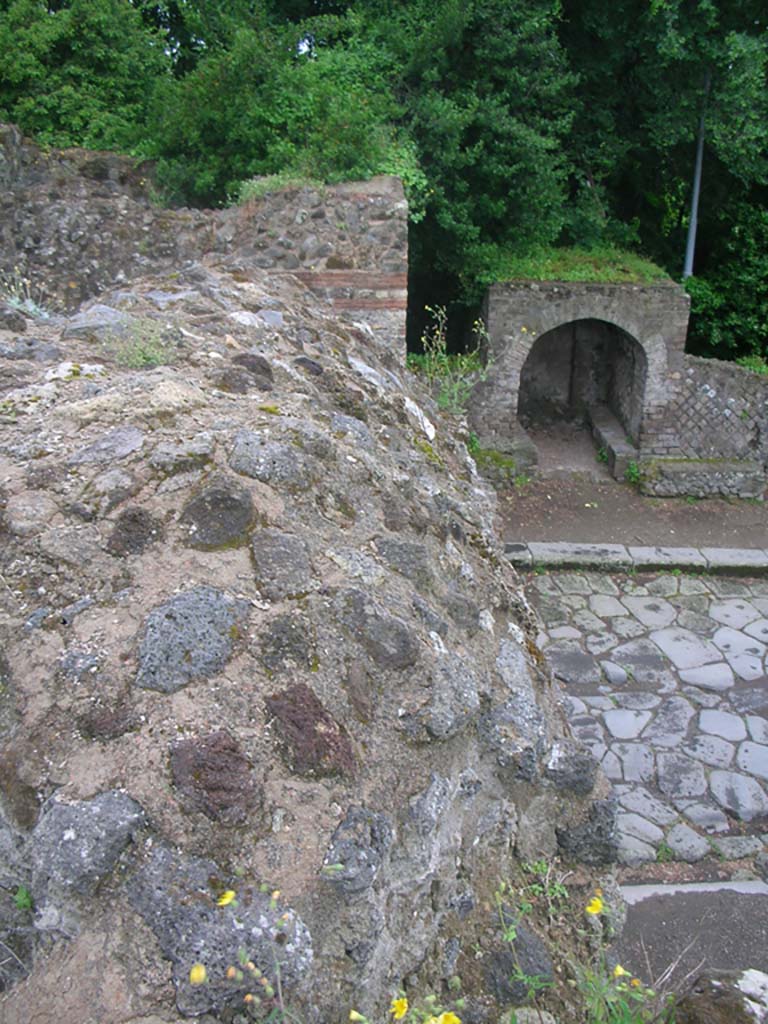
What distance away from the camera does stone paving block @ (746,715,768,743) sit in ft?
18.3

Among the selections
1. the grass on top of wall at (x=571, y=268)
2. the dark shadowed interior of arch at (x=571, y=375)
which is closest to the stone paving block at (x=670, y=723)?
the grass on top of wall at (x=571, y=268)

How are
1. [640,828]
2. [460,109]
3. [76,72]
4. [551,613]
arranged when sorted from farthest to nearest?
[460,109] → [76,72] → [551,613] → [640,828]

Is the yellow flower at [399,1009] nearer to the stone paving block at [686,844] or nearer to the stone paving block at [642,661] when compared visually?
the stone paving block at [686,844]

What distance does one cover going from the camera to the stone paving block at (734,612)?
7121mm

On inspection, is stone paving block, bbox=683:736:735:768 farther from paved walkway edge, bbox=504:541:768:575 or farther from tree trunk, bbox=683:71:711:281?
tree trunk, bbox=683:71:711:281

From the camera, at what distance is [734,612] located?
24.0 ft

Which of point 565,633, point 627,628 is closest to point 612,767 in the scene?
point 565,633

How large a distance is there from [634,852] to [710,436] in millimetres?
6878

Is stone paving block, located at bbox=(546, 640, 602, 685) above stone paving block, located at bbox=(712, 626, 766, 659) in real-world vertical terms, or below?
below

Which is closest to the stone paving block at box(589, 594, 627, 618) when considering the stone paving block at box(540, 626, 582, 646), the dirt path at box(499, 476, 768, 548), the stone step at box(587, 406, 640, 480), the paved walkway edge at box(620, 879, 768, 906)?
the stone paving block at box(540, 626, 582, 646)

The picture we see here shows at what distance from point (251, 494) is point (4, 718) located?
80cm

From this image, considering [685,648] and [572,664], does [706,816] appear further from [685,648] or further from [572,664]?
[685,648]

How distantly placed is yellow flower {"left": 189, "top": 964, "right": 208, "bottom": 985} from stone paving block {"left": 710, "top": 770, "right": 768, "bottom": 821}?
4.29 metres

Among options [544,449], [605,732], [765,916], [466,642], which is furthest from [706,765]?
[544,449]
